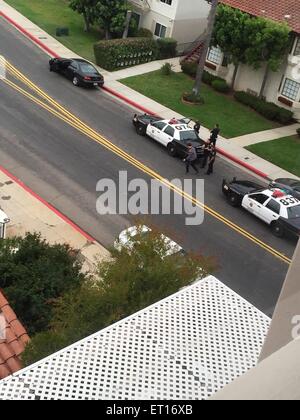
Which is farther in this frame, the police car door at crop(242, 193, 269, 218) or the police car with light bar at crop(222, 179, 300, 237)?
the police car door at crop(242, 193, 269, 218)

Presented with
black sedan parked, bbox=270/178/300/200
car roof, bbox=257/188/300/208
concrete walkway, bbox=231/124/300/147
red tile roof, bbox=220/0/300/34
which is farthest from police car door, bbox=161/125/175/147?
red tile roof, bbox=220/0/300/34

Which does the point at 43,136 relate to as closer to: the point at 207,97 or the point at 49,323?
the point at 207,97

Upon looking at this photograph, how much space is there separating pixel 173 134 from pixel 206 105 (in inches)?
276

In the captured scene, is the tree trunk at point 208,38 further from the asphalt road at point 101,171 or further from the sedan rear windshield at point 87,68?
the sedan rear windshield at point 87,68

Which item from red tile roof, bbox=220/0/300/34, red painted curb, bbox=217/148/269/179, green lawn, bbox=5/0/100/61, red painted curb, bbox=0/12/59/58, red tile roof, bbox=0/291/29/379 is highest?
red tile roof, bbox=220/0/300/34

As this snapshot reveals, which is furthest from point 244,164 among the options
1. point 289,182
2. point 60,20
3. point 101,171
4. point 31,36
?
point 60,20

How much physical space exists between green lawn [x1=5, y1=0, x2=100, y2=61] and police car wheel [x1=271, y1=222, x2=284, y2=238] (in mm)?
19389

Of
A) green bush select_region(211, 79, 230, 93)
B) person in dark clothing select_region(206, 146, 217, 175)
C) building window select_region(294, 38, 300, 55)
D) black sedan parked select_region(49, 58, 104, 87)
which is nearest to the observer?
person in dark clothing select_region(206, 146, 217, 175)

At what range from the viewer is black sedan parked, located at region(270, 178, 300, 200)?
22422mm

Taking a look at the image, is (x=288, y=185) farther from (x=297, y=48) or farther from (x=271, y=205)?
(x=297, y=48)

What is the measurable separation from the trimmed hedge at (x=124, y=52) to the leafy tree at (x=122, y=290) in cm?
2265

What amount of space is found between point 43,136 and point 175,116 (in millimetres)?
7623

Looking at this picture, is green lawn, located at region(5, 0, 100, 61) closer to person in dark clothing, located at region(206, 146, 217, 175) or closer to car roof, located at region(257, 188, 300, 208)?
person in dark clothing, located at region(206, 146, 217, 175)

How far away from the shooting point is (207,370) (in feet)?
24.2
